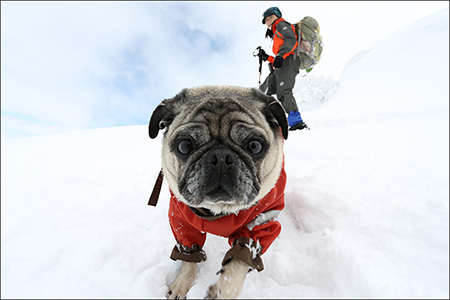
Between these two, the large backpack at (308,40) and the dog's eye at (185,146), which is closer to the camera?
the dog's eye at (185,146)

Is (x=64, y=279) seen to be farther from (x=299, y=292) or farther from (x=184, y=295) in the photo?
(x=299, y=292)

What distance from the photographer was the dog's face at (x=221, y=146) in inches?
66.9

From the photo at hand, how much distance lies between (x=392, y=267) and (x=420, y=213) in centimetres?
81

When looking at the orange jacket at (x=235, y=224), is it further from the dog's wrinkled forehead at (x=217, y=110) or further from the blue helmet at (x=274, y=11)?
the blue helmet at (x=274, y=11)

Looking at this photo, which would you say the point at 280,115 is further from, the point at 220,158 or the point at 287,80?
the point at 287,80

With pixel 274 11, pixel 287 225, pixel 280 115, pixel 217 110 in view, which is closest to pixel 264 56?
pixel 274 11

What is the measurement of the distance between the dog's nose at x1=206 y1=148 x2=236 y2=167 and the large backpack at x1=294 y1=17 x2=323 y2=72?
5501mm

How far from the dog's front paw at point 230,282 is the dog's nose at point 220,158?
840 mm

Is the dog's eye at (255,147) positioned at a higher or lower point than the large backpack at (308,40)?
lower

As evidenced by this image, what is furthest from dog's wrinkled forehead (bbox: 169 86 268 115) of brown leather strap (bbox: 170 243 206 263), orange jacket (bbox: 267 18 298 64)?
orange jacket (bbox: 267 18 298 64)

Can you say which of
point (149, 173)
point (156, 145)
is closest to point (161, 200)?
point (149, 173)

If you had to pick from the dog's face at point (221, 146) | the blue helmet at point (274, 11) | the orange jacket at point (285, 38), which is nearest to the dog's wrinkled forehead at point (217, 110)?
the dog's face at point (221, 146)

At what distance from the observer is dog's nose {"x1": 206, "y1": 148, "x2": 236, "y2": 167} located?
65.8 inches

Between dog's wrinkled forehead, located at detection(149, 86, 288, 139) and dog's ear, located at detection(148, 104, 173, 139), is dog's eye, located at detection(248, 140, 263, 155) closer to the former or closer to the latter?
dog's wrinkled forehead, located at detection(149, 86, 288, 139)
